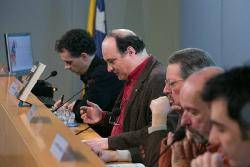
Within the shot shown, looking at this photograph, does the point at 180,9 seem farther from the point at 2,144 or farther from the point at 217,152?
the point at 217,152

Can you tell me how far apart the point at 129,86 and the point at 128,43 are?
242 millimetres

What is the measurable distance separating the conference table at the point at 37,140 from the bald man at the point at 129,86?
181 mm

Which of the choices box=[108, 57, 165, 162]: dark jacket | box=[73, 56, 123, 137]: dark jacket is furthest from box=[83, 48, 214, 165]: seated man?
box=[73, 56, 123, 137]: dark jacket

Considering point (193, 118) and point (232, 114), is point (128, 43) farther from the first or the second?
point (232, 114)

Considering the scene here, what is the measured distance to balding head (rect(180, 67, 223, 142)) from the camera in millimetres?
1607

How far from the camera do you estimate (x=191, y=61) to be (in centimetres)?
214

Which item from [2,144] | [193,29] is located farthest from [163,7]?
[2,144]

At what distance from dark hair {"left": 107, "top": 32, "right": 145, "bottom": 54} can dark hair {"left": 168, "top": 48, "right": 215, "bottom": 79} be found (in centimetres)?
85

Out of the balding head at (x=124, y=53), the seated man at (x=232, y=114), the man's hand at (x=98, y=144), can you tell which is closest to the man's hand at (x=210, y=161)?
the seated man at (x=232, y=114)

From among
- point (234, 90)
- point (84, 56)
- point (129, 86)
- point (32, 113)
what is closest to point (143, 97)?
point (129, 86)

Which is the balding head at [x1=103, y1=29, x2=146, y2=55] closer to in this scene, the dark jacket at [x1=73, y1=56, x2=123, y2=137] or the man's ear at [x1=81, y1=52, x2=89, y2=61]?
the dark jacket at [x1=73, y1=56, x2=123, y2=137]

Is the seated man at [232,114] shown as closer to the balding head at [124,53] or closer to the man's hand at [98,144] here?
Result: the man's hand at [98,144]

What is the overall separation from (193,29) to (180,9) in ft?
1.66

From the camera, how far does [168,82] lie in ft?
7.22
